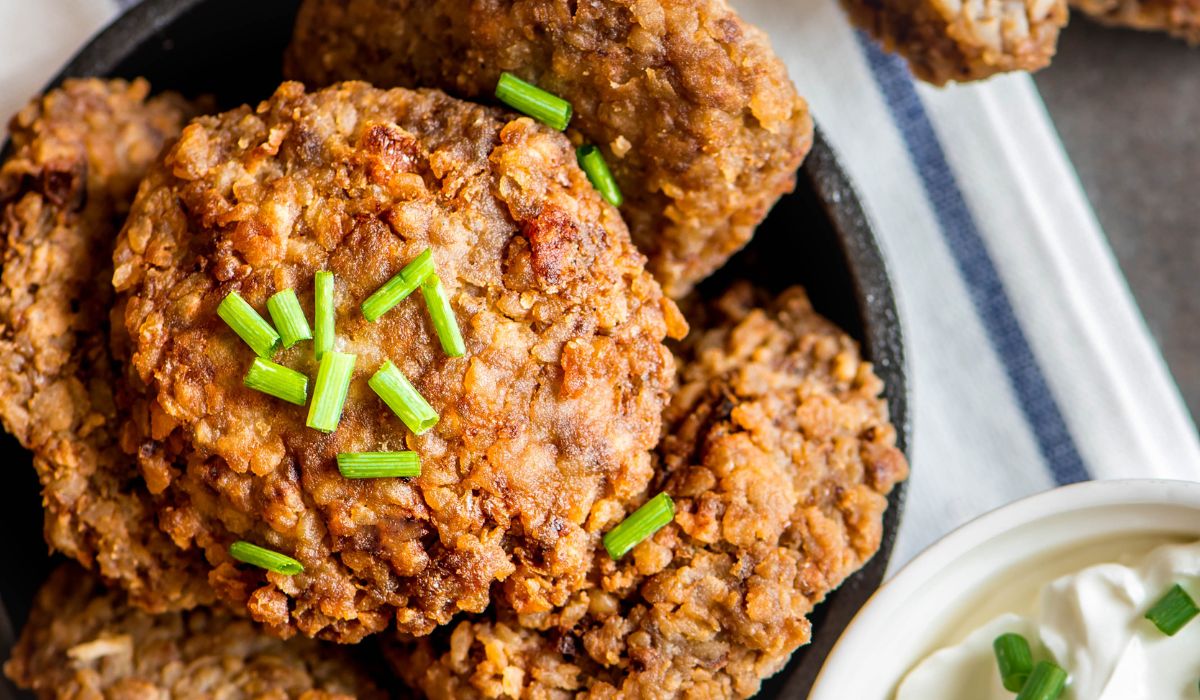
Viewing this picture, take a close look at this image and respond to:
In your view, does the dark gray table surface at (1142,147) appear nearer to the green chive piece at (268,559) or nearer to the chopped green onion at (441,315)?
the chopped green onion at (441,315)

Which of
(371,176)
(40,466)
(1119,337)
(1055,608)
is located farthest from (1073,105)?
(40,466)

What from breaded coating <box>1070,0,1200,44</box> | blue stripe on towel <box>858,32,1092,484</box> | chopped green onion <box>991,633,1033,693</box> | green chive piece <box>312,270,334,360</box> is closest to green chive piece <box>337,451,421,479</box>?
green chive piece <box>312,270,334,360</box>

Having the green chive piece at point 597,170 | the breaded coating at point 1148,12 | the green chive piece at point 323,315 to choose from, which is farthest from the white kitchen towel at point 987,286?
the green chive piece at point 323,315

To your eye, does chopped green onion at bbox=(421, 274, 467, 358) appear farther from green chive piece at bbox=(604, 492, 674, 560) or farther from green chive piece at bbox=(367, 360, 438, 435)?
green chive piece at bbox=(604, 492, 674, 560)

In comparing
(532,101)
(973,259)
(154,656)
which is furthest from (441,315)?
(973,259)

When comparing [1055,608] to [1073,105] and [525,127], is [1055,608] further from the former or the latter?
[1073,105]

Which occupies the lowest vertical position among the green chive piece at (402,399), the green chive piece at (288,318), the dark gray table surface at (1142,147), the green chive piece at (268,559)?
the dark gray table surface at (1142,147)
